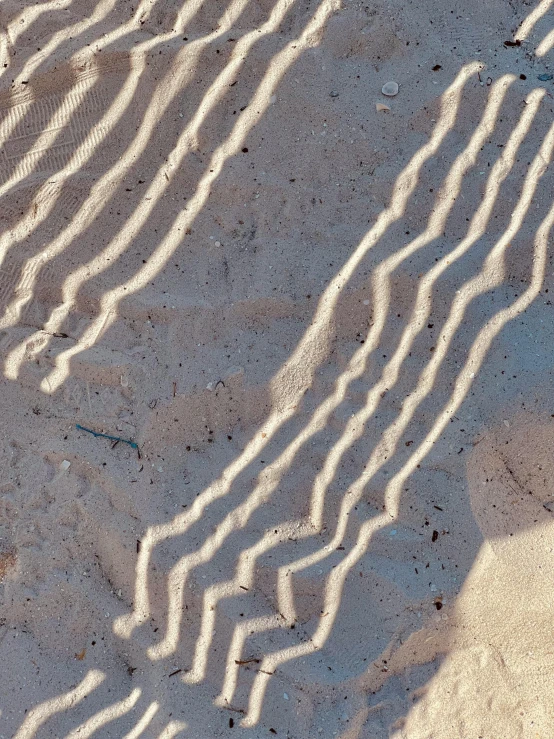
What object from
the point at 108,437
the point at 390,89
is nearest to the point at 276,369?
the point at 108,437

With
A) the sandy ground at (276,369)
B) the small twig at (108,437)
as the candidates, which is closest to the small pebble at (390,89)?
the sandy ground at (276,369)

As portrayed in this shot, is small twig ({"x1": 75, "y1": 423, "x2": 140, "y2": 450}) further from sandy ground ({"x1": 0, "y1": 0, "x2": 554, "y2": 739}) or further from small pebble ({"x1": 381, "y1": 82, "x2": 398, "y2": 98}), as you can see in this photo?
small pebble ({"x1": 381, "y1": 82, "x2": 398, "y2": 98})

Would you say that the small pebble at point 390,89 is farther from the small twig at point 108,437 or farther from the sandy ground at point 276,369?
the small twig at point 108,437

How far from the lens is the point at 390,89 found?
2229mm

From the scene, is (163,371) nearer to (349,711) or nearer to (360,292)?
(360,292)

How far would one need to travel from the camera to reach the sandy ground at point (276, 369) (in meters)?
2.04

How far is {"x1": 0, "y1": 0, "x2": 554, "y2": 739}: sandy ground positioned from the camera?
2037 millimetres

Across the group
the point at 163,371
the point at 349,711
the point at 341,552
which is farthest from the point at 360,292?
the point at 349,711

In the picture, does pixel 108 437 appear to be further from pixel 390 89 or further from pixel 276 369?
pixel 390 89

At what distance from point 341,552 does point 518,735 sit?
81cm

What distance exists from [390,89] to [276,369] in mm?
1089

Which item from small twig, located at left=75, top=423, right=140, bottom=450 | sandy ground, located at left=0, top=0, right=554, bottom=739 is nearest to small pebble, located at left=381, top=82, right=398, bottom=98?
sandy ground, located at left=0, top=0, right=554, bottom=739

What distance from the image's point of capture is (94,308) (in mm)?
2248

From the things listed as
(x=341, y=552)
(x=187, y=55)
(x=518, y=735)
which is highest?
(x=187, y=55)
